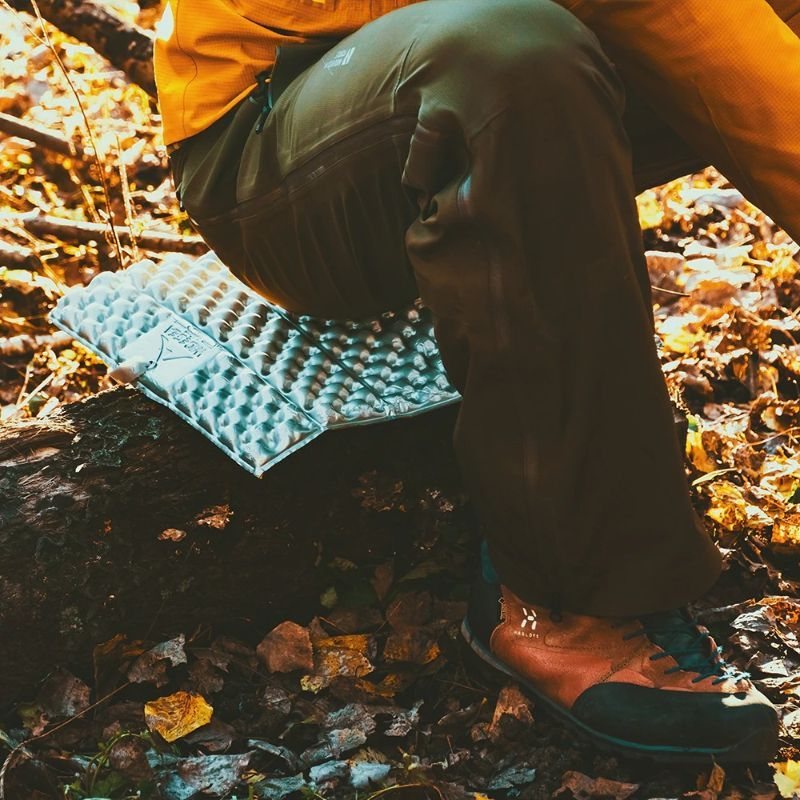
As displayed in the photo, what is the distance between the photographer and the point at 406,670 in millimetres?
1966

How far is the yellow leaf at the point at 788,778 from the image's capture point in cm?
163

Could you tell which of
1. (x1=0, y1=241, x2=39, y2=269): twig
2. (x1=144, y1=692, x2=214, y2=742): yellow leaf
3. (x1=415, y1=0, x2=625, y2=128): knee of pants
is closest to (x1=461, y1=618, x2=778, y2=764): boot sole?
(x1=144, y1=692, x2=214, y2=742): yellow leaf

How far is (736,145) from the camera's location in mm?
1643

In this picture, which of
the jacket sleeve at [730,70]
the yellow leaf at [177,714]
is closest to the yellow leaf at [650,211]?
the jacket sleeve at [730,70]

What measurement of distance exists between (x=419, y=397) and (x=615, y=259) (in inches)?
25.5

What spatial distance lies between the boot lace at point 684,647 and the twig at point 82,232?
81.3 inches

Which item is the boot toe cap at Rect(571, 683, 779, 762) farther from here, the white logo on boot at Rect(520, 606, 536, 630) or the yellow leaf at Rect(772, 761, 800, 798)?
the white logo on boot at Rect(520, 606, 536, 630)

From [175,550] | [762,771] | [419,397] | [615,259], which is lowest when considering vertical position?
[762,771]

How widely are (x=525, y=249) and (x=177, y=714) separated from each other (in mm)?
1032

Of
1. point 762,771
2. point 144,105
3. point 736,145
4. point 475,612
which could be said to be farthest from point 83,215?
point 762,771

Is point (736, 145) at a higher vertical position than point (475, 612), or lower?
higher

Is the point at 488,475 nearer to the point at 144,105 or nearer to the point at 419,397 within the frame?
the point at 419,397

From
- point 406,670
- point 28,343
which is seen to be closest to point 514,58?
point 406,670

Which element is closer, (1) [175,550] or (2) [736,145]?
(2) [736,145]
